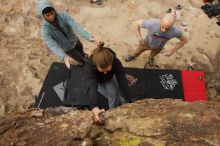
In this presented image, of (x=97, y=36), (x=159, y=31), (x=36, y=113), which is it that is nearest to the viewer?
(x=36, y=113)

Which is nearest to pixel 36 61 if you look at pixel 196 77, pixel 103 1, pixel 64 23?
pixel 64 23

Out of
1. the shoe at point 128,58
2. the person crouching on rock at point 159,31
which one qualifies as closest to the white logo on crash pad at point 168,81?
the person crouching on rock at point 159,31

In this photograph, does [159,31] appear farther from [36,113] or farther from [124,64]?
[36,113]

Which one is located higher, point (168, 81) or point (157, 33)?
point (157, 33)

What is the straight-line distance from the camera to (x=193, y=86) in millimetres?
5668

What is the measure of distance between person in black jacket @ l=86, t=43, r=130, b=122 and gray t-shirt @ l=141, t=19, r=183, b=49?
143cm

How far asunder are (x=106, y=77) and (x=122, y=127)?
1083 millimetres

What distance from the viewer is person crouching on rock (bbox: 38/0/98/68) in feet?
14.3

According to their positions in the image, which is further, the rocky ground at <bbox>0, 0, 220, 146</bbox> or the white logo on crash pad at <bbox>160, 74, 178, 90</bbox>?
the white logo on crash pad at <bbox>160, 74, 178, 90</bbox>

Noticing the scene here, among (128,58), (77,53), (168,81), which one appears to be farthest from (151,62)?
(77,53)

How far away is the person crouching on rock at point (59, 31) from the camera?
435cm

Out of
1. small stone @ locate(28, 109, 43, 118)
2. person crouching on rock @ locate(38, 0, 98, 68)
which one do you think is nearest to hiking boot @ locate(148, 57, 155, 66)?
person crouching on rock @ locate(38, 0, 98, 68)

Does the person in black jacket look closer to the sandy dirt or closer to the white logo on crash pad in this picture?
the white logo on crash pad

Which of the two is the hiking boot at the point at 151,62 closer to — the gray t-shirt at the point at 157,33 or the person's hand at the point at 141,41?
the person's hand at the point at 141,41
